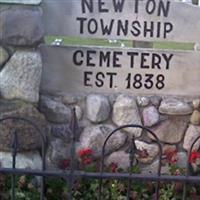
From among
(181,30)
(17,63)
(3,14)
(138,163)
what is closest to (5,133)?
(17,63)

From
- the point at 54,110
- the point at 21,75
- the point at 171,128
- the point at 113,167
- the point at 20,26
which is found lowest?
the point at 113,167

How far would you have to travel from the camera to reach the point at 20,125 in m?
3.21

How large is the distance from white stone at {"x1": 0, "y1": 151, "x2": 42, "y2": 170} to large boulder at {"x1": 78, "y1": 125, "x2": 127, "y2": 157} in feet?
1.09

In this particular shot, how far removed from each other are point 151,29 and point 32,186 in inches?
47.3

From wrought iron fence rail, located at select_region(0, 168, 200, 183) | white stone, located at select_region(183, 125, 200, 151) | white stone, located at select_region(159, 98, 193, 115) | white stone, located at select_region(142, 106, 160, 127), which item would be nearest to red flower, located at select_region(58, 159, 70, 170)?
white stone, located at select_region(142, 106, 160, 127)

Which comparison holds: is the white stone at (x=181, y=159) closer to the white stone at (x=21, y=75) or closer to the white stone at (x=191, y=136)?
the white stone at (x=191, y=136)

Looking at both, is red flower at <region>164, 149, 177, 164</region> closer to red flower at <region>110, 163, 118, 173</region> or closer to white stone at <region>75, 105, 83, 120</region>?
red flower at <region>110, 163, 118, 173</region>

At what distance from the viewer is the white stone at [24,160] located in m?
3.27

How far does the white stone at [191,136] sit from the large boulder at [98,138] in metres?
0.41

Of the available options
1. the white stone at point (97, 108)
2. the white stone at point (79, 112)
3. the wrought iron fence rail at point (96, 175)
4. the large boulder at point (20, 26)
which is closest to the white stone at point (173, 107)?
the white stone at point (97, 108)

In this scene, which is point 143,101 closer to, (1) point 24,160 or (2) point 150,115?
(2) point 150,115

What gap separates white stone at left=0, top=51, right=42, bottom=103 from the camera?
10.5ft

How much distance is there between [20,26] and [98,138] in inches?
35.0

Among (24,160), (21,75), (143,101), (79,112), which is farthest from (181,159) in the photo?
(21,75)
